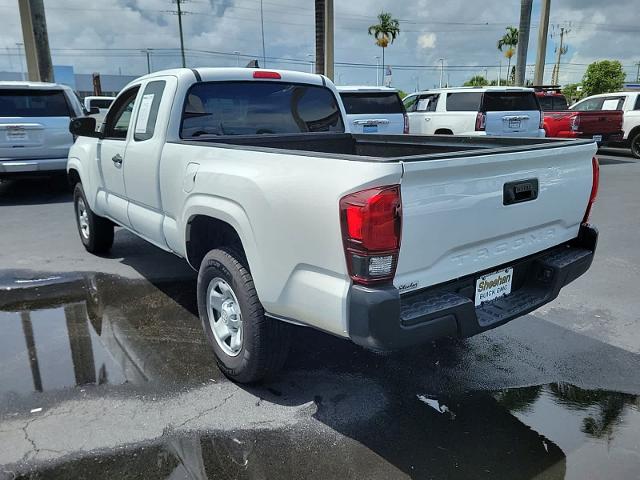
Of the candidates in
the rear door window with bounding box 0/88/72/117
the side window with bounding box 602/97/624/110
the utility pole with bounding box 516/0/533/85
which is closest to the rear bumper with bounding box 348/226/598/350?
the rear door window with bounding box 0/88/72/117

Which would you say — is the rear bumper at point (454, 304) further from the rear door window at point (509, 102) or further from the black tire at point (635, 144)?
the black tire at point (635, 144)

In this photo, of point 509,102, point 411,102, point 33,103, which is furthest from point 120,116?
point 411,102

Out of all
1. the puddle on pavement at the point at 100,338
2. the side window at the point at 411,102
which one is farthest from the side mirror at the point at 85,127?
the side window at the point at 411,102

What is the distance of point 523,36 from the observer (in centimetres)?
2230

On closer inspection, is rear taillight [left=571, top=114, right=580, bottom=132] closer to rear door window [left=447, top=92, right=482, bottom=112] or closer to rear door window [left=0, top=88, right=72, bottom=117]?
rear door window [left=447, top=92, right=482, bottom=112]

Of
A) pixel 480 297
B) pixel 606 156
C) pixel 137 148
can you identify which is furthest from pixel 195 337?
pixel 606 156

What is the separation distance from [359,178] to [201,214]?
4.66 feet

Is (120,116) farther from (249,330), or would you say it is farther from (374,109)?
(374,109)

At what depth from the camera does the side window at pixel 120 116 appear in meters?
4.95

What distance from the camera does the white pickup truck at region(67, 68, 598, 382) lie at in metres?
2.45

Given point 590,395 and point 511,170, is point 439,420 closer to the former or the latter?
point 590,395

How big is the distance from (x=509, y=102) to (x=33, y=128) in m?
9.75

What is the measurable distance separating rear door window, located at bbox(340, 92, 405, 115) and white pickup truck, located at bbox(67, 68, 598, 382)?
699cm

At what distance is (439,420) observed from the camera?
3.10 meters
